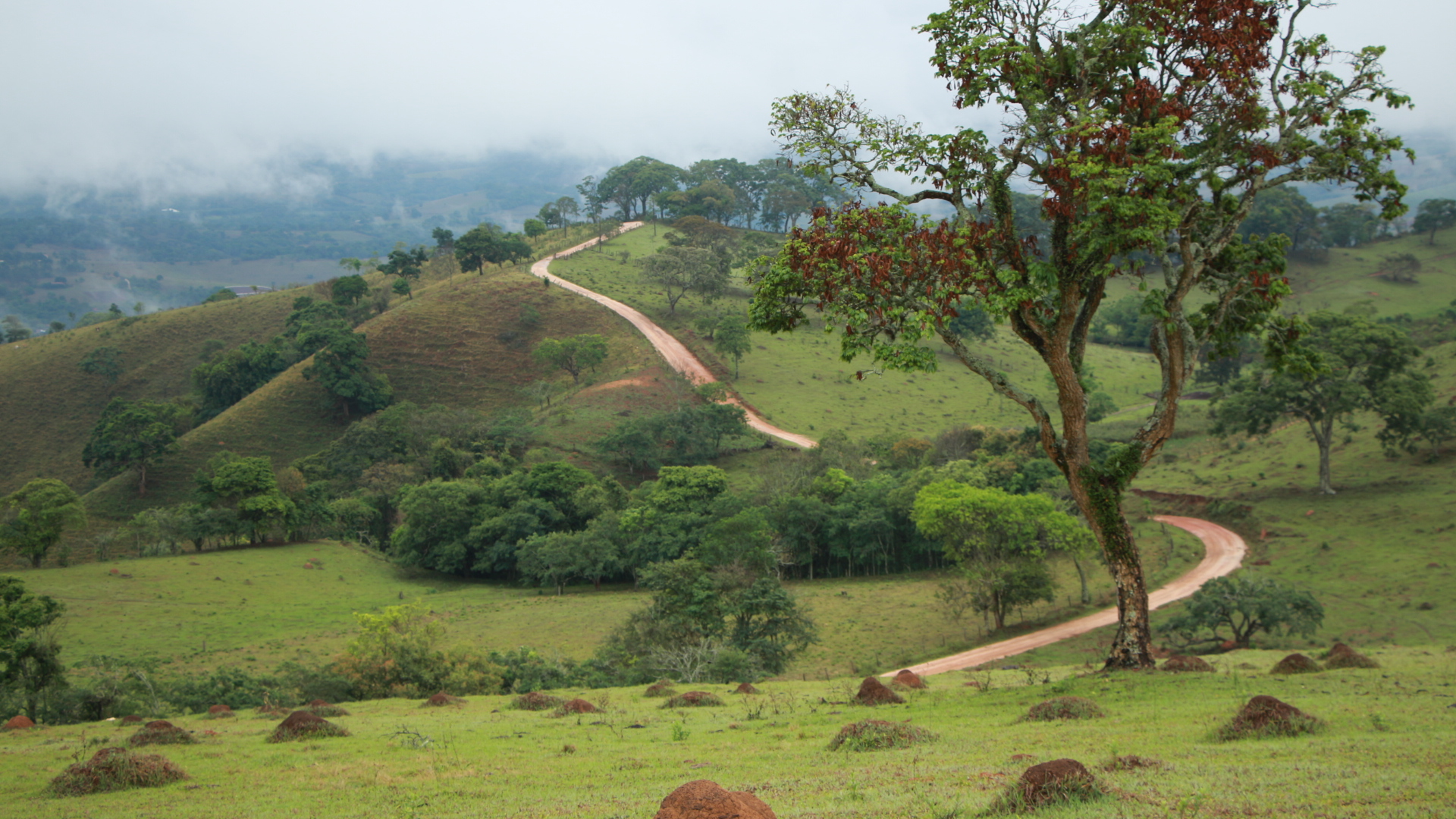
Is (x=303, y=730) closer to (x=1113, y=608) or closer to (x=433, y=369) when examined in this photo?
(x=1113, y=608)

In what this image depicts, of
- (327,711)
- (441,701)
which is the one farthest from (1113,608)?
(327,711)

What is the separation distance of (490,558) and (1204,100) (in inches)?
1945

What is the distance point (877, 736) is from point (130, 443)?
76.4 metres

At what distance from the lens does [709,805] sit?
6234mm

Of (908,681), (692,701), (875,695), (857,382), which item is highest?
(857,382)

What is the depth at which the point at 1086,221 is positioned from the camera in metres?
14.2

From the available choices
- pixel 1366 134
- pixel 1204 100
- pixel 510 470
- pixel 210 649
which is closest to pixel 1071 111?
pixel 1204 100

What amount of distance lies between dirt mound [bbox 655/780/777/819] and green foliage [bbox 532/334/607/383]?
72.0 m

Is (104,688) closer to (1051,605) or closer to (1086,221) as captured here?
(1086,221)

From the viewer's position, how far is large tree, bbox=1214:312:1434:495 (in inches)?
1559

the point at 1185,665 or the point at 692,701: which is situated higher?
the point at 1185,665

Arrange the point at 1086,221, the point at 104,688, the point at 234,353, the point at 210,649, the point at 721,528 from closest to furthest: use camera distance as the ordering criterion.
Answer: the point at 1086,221
the point at 104,688
the point at 210,649
the point at 721,528
the point at 234,353

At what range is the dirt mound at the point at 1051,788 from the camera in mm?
7078

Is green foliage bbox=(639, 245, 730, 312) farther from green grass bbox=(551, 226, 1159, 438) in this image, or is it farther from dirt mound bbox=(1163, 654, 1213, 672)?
dirt mound bbox=(1163, 654, 1213, 672)
